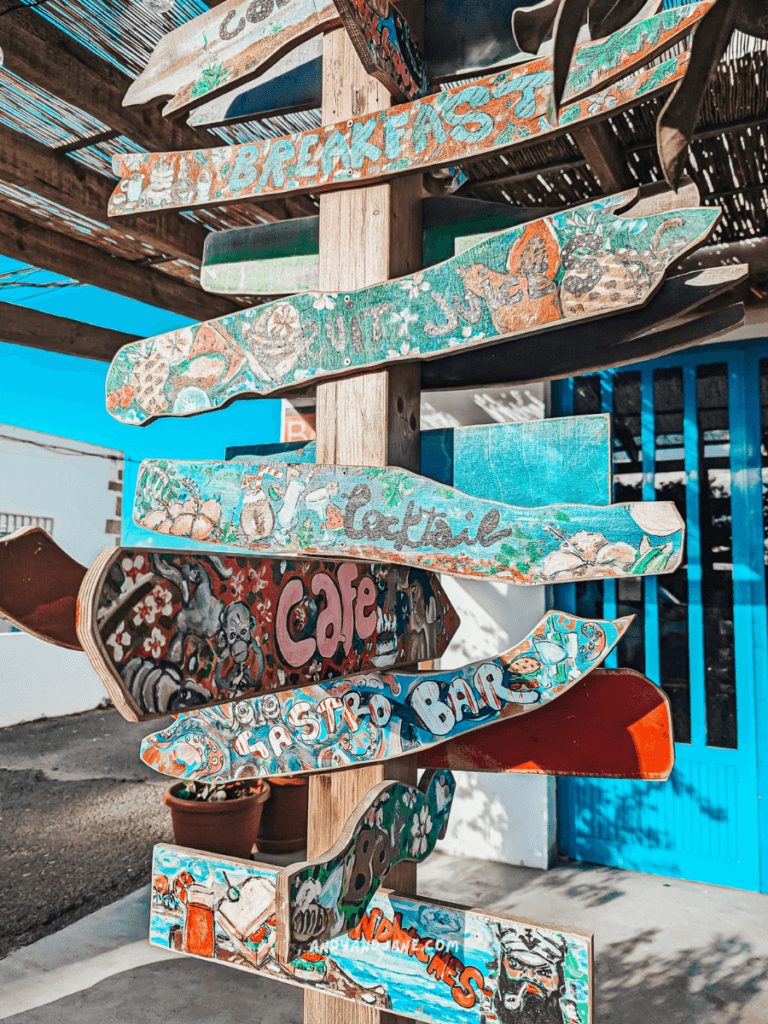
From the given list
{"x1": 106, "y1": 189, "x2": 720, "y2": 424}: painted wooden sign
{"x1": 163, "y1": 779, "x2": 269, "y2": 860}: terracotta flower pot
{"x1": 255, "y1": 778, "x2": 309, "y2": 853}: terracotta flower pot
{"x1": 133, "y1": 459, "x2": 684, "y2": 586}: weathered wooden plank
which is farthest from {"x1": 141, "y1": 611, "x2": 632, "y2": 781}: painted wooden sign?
{"x1": 255, "y1": 778, "x2": 309, "y2": 853}: terracotta flower pot

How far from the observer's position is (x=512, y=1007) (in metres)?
0.94

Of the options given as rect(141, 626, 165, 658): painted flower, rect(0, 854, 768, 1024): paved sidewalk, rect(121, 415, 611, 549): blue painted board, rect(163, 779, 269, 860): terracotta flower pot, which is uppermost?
rect(121, 415, 611, 549): blue painted board

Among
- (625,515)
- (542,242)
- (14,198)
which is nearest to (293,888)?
(625,515)

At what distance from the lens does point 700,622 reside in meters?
3.52

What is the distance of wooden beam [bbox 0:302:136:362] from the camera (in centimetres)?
230

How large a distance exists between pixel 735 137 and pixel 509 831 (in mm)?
3201

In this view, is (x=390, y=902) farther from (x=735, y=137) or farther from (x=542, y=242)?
(x=735, y=137)

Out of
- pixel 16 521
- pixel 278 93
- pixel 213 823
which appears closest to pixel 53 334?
pixel 278 93

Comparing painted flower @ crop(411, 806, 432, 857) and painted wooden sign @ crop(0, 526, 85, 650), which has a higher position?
painted wooden sign @ crop(0, 526, 85, 650)

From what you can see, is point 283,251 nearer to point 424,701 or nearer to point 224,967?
point 424,701

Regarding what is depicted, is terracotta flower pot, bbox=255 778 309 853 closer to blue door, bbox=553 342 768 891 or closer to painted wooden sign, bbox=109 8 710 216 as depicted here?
blue door, bbox=553 342 768 891

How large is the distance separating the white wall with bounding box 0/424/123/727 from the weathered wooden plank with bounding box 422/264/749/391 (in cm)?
788

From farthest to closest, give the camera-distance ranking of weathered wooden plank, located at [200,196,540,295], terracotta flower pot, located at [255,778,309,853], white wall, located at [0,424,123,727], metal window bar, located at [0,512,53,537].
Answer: metal window bar, located at [0,512,53,537] < white wall, located at [0,424,123,727] < terracotta flower pot, located at [255,778,309,853] < weathered wooden plank, located at [200,196,540,295]

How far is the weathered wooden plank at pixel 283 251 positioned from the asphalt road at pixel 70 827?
3.07 m
